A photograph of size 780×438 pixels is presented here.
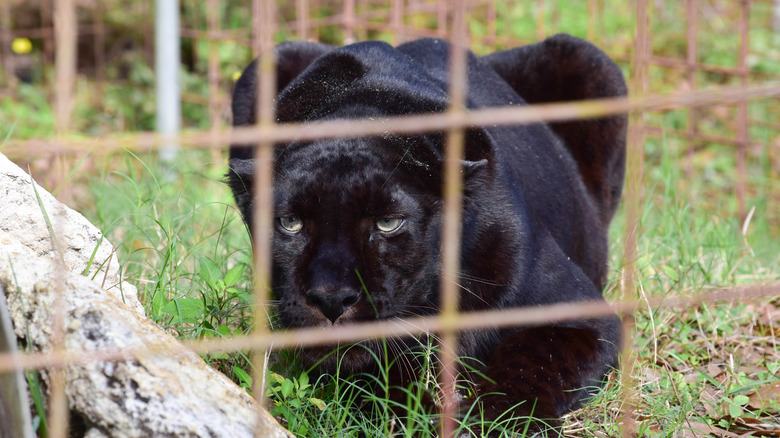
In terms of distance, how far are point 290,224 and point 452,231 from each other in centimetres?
Result: 74

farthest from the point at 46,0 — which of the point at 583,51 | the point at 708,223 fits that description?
the point at 708,223

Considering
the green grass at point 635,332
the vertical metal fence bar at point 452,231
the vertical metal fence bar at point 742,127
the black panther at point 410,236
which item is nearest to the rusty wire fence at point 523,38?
the vertical metal fence bar at point 742,127

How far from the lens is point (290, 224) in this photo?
76.8 inches

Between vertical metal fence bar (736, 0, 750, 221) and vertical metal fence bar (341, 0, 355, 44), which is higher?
vertical metal fence bar (341, 0, 355, 44)

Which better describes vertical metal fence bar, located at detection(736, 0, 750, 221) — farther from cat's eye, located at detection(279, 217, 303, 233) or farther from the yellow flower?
the yellow flower

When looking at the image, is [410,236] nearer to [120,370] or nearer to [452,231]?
[452,231]

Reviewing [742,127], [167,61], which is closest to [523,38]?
[742,127]

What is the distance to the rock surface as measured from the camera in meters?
1.27

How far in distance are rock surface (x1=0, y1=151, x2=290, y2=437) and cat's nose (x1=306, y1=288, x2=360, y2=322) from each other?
Result: 1.03 feet

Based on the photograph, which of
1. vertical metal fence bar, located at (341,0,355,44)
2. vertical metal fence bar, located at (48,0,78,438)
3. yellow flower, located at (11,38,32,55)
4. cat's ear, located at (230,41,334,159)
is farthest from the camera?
yellow flower, located at (11,38,32,55)

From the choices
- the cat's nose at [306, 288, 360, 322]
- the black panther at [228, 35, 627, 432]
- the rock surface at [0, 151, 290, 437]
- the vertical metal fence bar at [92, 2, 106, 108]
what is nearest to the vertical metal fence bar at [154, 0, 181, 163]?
the vertical metal fence bar at [92, 2, 106, 108]

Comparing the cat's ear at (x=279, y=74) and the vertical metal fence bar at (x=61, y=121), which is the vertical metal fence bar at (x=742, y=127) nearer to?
the cat's ear at (x=279, y=74)

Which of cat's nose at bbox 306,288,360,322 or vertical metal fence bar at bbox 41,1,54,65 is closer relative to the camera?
cat's nose at bbox 306,288,360,322

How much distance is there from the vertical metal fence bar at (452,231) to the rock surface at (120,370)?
40cm
